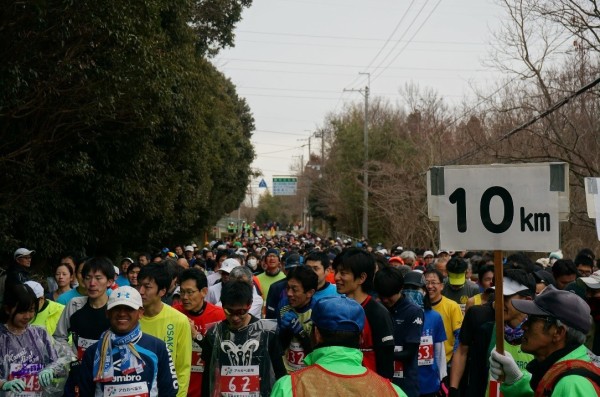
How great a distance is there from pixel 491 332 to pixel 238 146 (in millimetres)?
51198

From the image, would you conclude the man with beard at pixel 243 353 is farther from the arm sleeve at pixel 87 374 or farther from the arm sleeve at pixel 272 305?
the arm sleeve at pixel 272 305

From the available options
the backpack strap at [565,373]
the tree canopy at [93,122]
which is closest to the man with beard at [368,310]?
the backpack strap at [565,373]

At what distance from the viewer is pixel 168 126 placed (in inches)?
976

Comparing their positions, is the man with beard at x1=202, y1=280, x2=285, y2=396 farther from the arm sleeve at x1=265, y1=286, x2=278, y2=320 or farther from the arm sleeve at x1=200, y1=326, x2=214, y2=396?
the arm sleeve at x1=265, y1=286, x2=278, y2=320

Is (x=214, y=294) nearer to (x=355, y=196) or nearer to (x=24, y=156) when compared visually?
(x=24, y=156)

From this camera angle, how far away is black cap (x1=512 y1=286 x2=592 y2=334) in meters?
4.43

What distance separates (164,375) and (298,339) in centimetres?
148

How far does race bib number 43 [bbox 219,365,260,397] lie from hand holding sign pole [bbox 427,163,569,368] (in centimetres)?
190

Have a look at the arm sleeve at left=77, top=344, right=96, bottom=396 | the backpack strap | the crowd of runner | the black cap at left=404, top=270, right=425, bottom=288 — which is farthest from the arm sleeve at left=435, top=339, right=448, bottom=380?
the backpack strap

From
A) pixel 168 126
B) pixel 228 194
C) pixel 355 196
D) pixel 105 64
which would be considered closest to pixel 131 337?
pixel 105 64

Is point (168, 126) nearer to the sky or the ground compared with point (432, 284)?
nearer to the sky

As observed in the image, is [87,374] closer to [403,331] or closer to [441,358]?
[403,331]

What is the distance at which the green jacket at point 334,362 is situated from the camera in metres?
3.86

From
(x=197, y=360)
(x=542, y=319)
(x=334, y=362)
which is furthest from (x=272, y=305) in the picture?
(x=334, y=362)
